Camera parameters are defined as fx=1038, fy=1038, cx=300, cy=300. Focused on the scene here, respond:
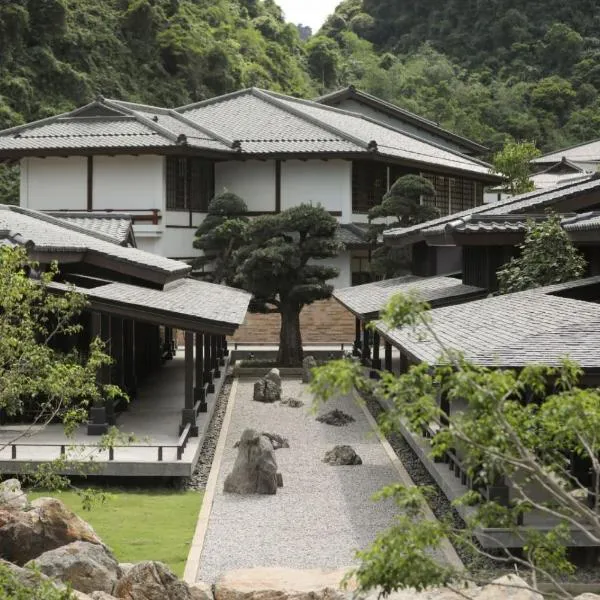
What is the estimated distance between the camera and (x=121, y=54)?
169 feet

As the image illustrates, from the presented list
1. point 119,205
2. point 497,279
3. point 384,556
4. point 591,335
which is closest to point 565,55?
point 119,205

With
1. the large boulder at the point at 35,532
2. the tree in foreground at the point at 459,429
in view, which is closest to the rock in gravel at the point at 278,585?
the large boulder at the point at 35,532

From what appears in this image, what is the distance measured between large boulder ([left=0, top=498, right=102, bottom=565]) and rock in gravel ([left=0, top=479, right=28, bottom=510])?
0.14m

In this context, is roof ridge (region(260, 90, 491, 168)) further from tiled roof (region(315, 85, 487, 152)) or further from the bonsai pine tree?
the bonsai pine tree

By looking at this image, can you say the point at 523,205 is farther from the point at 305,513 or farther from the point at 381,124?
the point at 381,124

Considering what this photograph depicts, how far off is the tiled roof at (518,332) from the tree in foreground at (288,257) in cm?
1020

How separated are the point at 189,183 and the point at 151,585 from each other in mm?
28633

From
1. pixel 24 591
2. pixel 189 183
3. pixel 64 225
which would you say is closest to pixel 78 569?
pixel 24 591

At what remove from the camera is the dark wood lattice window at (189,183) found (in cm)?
3606

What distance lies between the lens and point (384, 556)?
219 inches

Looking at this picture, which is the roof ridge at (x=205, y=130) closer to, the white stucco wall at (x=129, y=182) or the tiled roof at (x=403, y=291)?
the white stucco wall at (x=129, y=182)

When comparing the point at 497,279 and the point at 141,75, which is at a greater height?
the point at 141,75

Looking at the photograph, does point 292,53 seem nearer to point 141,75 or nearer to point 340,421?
point 141,75

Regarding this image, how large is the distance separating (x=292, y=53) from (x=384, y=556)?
73263 millimetres
